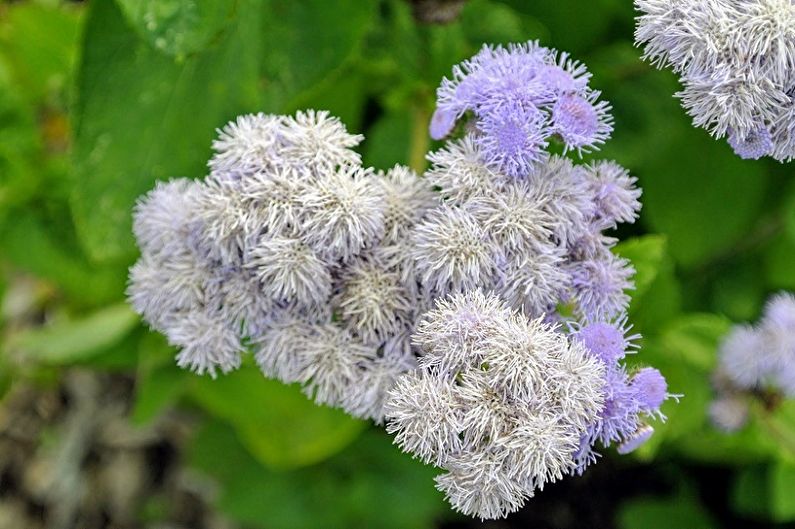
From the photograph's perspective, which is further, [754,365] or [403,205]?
[754,365]

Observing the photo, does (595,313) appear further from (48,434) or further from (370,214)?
(48,434)

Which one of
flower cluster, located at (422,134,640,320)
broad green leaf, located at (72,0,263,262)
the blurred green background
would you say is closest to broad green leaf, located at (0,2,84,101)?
the blurred green background

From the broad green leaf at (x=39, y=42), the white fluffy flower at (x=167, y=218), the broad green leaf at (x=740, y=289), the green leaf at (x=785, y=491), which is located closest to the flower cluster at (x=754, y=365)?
the green leaf at (x=785, y=491)

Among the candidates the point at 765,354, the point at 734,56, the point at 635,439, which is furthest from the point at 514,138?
the point at 765,354

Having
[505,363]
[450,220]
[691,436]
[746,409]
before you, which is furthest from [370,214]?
[691,436]

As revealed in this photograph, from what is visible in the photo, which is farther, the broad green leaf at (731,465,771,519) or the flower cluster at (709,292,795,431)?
the broad green leaf at (731,465,771,519)

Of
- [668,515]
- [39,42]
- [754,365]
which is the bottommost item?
[668,515]

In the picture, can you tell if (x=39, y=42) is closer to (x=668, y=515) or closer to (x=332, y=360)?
(x=332, y=360)

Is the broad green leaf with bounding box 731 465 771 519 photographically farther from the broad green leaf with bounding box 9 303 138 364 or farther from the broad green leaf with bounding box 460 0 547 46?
the broad green leaf with bounding box 9 303 138 364
